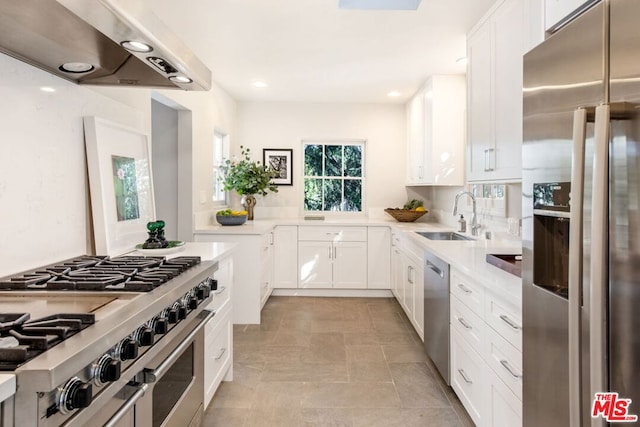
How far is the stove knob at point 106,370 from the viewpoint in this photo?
3.01 feet

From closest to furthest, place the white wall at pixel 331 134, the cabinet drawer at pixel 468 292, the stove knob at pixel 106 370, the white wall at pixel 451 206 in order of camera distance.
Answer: the stove knob at pixel 106 370 → the cabinet drawer at pixel 468 292 → the white wall at pixel 451 206 → the white wall at pixel 331 134

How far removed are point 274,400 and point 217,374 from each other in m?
0.40

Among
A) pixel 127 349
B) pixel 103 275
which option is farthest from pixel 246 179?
pixel 127 349

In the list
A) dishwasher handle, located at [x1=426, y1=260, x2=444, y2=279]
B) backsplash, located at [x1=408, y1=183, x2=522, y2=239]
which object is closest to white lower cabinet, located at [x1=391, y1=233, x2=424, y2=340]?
dishwasher handle, located at [x1=426, y1=260, x2=444, y2=279]

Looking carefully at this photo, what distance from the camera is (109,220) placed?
6.66 feet

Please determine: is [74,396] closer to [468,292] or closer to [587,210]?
[587,210]

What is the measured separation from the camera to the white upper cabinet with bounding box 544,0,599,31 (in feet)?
3.48

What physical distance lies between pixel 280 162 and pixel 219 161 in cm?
90

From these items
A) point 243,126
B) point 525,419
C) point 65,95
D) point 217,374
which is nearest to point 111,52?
point 65,95

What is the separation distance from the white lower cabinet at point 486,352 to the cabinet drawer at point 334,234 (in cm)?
242

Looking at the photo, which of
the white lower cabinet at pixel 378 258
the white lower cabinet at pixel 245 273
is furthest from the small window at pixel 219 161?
the white lower cabinet at pixel 378 258

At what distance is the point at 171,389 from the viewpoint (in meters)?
1.48

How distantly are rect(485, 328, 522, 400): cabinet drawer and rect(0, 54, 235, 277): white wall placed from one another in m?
1.99

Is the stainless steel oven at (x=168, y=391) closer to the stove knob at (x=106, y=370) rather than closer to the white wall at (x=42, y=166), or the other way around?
the stove knob at (x=106, y=370)
